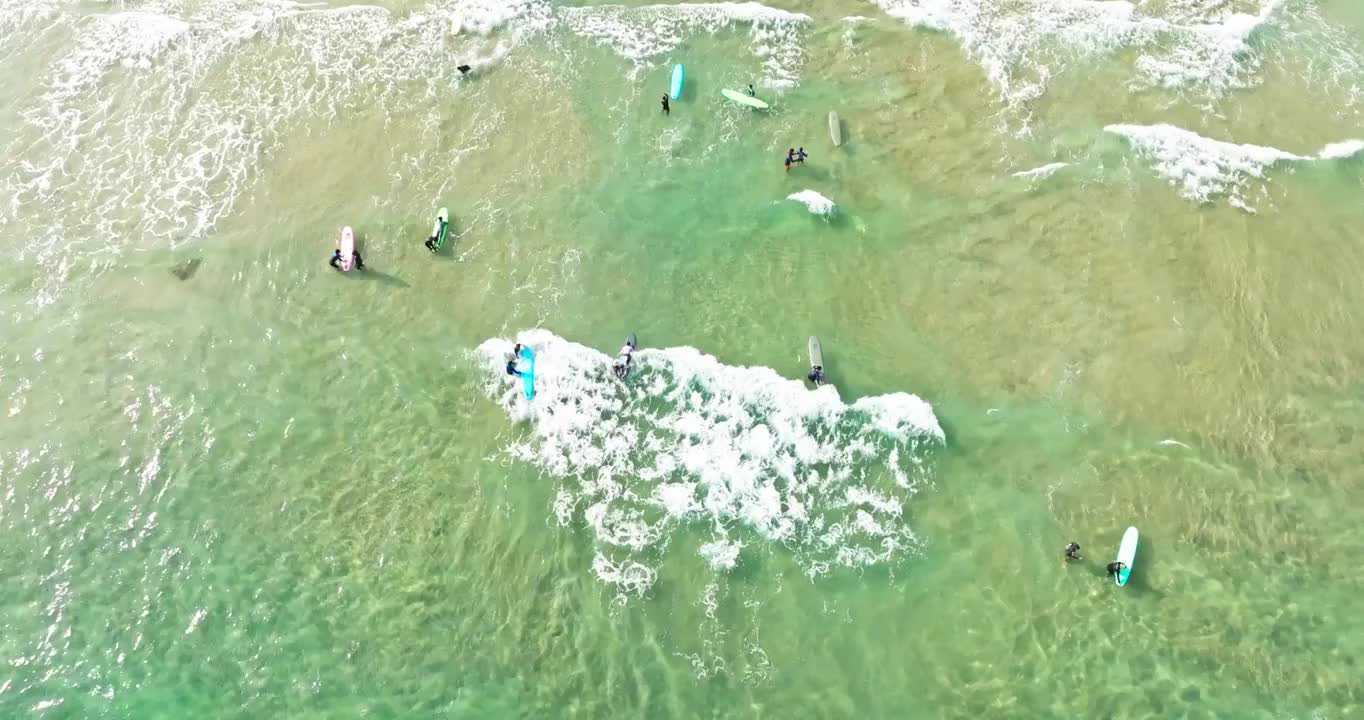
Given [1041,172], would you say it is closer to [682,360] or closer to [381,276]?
[682,360]

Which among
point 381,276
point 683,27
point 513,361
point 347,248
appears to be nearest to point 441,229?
point 381,276

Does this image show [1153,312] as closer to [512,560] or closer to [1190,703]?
[1190,703]

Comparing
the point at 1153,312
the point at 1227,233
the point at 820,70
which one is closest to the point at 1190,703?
the point at 1153,312

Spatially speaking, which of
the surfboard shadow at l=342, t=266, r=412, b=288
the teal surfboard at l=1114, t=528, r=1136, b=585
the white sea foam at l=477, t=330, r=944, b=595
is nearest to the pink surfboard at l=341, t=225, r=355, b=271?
the surfboard shadow at l=342, t=266, r=412, b=288

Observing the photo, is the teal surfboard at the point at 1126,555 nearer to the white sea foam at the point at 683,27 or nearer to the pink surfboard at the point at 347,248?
the white sea foam at the point at 683,27

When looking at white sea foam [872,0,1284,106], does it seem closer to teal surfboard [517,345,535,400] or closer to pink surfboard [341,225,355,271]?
teal surfboard [517,345,535,400]

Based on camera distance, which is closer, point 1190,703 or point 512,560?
point 1190,703
